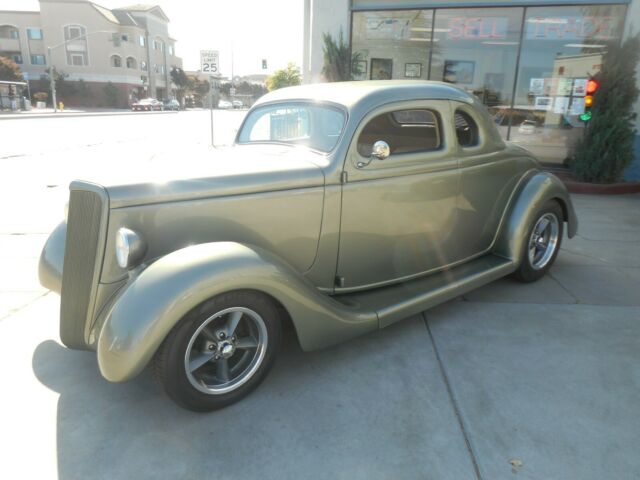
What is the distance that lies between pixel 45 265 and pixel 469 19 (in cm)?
979

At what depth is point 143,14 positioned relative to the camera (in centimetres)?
6869

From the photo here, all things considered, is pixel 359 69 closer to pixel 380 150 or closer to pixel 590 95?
pixel 590 95

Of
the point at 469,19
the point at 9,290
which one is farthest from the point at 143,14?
the point at 9,290

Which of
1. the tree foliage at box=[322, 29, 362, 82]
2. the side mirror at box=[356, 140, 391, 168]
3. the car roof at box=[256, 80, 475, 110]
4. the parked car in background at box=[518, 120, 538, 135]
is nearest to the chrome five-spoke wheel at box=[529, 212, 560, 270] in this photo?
the car roof at box=[256, 80, 475, 110]

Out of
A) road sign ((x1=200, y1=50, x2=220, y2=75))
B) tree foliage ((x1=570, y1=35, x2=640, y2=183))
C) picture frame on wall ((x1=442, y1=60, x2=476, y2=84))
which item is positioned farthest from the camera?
road sign ((x1=200, y1=50, x2=220, y2=75))

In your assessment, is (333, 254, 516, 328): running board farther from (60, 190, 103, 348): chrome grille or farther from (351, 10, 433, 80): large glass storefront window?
(351, 10, 433, 80): large glass storefront window

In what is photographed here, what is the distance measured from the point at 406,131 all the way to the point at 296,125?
2.94 ft

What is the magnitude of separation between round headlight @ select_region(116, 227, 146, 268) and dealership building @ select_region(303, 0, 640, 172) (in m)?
8.58

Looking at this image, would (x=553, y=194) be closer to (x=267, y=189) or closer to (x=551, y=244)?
(x=551, y=244)

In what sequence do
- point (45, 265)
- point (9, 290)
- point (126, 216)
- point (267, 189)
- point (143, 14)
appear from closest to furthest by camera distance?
point (126, 216)
point (267, 189)
point (45, 265)
point (9, 290)
point (143, 14)

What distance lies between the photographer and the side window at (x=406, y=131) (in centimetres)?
335

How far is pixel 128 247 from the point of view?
230 centimetres

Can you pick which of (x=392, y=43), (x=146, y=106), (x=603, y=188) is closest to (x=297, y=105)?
(x=603, y=188)

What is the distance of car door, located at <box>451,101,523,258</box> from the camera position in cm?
361
